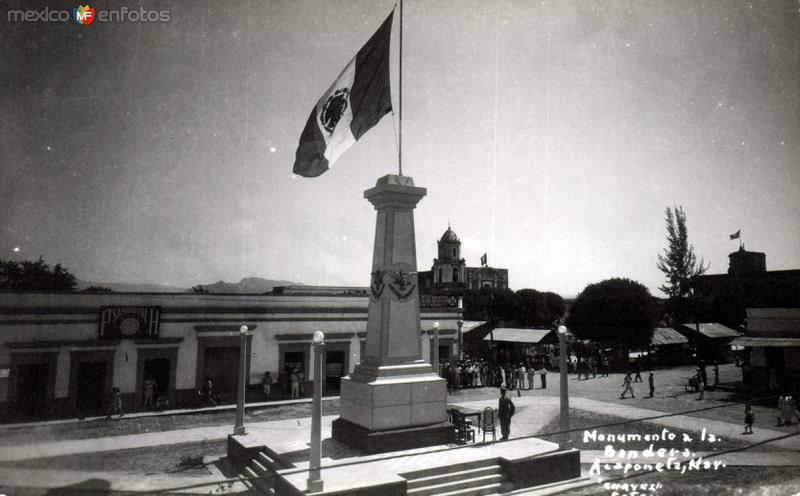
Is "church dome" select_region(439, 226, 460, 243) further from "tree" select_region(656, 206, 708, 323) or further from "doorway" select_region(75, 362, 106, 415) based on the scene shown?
"doorway" select_region(75, 362, 106, 415)

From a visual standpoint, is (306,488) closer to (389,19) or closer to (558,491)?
(558,491)

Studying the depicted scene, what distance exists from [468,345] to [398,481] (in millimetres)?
38747

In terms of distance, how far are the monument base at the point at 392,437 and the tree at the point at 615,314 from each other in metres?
35.3

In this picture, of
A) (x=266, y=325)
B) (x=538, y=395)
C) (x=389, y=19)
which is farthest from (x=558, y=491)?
(x=266, y=325)

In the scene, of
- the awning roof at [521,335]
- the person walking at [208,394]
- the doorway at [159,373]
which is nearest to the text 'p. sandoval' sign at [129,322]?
the doorway at [159,373]

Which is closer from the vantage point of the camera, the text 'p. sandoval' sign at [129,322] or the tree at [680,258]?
the text 'p. sandoval' sign at [129,322]

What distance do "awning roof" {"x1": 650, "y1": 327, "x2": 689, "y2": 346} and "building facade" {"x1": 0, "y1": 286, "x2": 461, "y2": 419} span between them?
28128 mm

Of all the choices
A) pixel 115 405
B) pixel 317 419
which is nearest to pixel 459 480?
pixel 317 419

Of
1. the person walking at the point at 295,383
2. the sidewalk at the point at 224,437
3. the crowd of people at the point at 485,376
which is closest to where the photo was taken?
the sidewalk at the point at 224,437

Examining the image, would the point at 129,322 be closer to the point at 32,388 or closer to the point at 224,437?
the point at 32,388

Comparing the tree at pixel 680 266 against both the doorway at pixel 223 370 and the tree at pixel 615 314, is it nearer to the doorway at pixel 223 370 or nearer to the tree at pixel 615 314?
the tree at pixel 615 314

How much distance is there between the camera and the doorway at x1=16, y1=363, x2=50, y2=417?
57.7 feet

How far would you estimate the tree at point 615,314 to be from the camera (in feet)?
136

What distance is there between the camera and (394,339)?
11.6m
